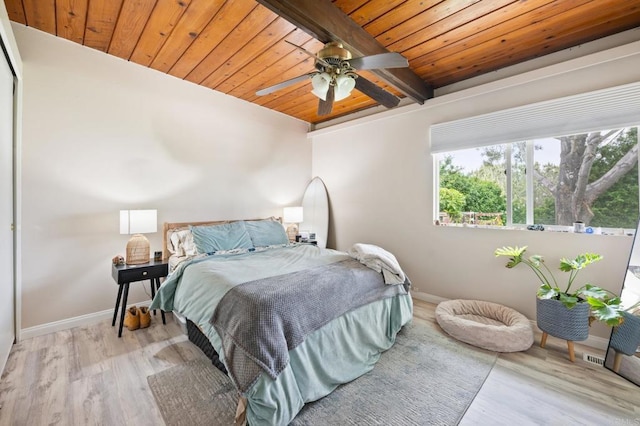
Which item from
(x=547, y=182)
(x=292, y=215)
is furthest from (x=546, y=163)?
(x=292, y=215)

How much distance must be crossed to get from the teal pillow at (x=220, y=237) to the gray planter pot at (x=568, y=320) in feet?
9.42

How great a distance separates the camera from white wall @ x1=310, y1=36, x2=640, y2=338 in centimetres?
230

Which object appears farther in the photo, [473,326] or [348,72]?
[473,326]

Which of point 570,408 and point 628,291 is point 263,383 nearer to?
point 570,408

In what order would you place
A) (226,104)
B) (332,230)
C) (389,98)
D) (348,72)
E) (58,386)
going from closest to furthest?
(58,386) → (348,72) → (389,98) → (226,104) → (332,230)

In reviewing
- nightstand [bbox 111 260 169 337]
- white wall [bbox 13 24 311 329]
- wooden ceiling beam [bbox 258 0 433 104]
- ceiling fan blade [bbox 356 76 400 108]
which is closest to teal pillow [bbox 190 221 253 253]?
nightstand [bbox 111 260 169 337]

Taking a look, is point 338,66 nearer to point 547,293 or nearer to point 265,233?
point 265,233

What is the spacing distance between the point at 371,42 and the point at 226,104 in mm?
2212

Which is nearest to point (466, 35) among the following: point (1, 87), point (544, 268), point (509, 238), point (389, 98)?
point (389, 98)

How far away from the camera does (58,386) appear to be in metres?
1.76

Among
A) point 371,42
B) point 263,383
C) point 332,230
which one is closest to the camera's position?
point 263,383

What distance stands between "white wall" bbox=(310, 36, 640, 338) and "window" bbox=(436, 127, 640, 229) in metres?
0.21

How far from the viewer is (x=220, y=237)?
2961mm

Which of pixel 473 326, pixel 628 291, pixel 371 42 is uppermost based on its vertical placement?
pixel 371 42
